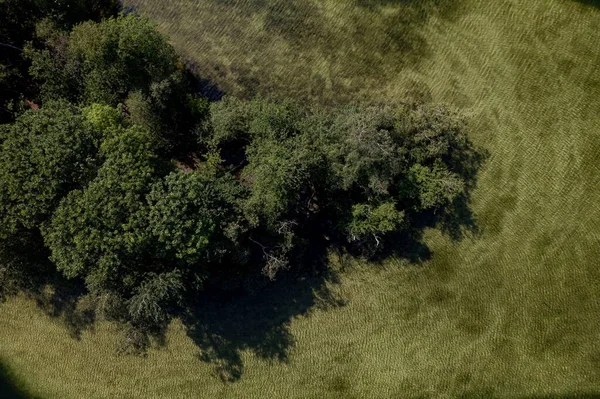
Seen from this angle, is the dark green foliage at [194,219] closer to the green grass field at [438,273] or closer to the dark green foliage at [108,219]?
the dark green foliage at [108,219]

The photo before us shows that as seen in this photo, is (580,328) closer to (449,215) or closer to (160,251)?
(449,215)

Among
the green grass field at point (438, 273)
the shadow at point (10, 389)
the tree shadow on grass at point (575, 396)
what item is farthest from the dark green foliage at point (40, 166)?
the tree shadow on grass at point (575, 396)

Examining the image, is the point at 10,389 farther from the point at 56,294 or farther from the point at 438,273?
the point at 438,273

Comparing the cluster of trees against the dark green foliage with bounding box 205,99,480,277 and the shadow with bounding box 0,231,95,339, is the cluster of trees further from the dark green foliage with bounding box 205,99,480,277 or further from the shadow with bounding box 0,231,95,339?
the shadow with bounding box 0,231,95,339

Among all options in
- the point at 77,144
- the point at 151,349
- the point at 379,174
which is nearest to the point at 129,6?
the point at 77,144

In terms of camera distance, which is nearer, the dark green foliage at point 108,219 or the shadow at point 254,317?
the dark green foliage at point 108,219

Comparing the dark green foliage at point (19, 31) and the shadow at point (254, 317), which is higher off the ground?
the dark green foliage at point (19, 31)

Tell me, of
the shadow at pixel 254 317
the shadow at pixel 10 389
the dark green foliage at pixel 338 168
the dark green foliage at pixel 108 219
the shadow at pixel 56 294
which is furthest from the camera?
the shadow at pixel 10 389

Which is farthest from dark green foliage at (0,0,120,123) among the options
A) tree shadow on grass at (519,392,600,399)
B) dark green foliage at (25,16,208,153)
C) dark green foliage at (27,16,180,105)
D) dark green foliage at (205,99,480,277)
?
tree shadow on grass at (519,392,600,399)
